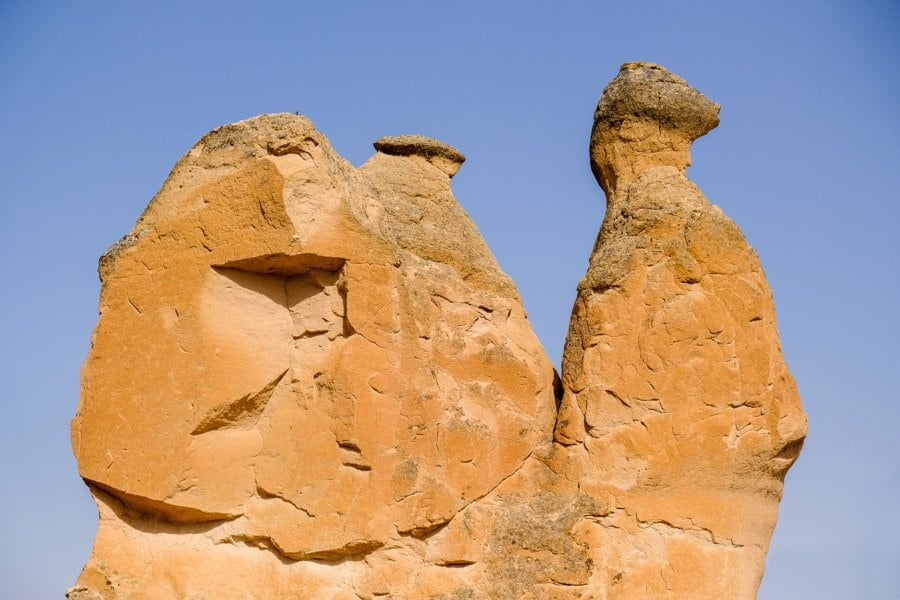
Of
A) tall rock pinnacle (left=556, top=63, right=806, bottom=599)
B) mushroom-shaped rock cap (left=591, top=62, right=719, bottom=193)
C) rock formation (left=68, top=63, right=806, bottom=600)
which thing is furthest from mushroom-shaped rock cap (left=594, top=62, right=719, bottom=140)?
rock formation (left=68, top=63, right=806, bottom=600)

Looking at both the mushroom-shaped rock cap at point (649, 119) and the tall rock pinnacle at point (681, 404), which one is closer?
the tall rock pinnacle at point (681, 404)

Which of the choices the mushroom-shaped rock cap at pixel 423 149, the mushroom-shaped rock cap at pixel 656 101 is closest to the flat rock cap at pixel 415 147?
the mushroom-shaped rock cap at pixel 423 149

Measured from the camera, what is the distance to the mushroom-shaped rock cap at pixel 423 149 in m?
12.3

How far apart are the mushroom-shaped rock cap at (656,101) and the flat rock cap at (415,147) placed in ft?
4.87

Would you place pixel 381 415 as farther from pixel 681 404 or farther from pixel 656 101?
pixel 656 101

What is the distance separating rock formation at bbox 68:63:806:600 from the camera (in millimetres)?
10391

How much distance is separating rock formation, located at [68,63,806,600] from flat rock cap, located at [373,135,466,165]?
1.28 metres

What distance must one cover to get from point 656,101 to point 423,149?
7.05 ft

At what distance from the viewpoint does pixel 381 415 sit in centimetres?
1040

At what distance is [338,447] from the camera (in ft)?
34.2

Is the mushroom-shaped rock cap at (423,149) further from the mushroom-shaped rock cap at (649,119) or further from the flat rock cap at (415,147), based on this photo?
the mushroom-shaped rock cap at (649,119)

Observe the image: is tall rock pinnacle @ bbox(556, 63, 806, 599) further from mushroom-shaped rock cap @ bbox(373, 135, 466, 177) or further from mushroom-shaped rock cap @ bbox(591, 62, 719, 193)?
mushroom-shaped rock cap @ bbox(373, 135, 466, 177)

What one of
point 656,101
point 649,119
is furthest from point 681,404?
point 656,101

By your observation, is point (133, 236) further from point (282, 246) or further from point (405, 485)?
point (405, 485)
